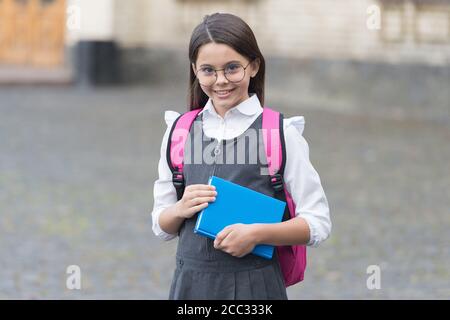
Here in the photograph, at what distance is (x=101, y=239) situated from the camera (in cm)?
777

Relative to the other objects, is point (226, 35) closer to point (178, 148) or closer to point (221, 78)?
point (221, 78)

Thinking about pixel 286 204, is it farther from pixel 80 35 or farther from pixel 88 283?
pixel 80 35

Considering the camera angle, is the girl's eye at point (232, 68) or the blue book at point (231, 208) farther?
the girl's eye at point (232, 68)

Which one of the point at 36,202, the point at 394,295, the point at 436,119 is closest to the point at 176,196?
the point at 394,295

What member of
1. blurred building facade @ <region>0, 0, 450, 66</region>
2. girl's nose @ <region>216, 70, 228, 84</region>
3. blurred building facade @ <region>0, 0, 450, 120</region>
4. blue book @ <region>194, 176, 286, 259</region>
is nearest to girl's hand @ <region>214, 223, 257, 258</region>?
blue book @ <region>194, 176, 286, 259</region>

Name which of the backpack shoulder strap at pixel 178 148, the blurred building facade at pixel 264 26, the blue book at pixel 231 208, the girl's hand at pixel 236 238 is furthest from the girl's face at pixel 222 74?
the blurred building facade at pixel 264 26

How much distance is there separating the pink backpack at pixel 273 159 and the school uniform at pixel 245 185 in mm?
19

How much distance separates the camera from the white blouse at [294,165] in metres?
3.20

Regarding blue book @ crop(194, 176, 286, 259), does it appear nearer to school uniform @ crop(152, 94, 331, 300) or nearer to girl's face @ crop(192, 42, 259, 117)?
school uniform @ crop(152, 94, 331, 300)

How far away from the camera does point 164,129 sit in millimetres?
14195

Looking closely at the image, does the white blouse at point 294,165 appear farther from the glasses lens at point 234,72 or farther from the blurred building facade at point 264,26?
the blurred building facade at point 264,26

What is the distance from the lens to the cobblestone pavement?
21.8ft

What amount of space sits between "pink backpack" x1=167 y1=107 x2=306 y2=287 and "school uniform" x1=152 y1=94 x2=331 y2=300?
2cm

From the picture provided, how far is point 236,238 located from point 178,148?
0.37 metres
